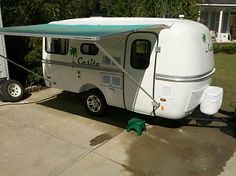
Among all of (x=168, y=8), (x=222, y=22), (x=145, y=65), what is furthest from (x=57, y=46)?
(x=222, y=22)

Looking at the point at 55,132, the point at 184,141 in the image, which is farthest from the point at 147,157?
the point at 55,132

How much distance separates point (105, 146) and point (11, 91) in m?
4.33

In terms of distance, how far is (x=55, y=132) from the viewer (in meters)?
6.98

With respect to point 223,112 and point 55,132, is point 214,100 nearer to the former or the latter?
point 223,112

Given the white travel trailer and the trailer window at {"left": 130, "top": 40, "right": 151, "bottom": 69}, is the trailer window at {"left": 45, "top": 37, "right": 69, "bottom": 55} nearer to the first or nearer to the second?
the white travel trailer

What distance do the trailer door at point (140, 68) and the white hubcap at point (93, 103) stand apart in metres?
1.03

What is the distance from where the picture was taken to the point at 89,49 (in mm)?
7570

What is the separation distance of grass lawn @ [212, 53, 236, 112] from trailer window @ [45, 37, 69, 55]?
4.82 m

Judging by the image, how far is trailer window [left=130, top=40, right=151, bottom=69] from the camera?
648 centimetres

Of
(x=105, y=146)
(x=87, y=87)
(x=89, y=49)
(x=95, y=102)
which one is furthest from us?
(x=87, y=87)

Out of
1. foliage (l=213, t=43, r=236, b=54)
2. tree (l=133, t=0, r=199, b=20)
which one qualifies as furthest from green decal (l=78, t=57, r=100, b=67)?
foliage (l=213, t=43, r=236, b=54)

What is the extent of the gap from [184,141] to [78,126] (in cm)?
258

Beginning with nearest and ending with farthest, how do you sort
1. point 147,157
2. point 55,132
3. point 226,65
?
point 147,157 → point 55,132 → point 226,65

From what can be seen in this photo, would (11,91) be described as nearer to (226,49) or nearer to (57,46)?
(57,46)
